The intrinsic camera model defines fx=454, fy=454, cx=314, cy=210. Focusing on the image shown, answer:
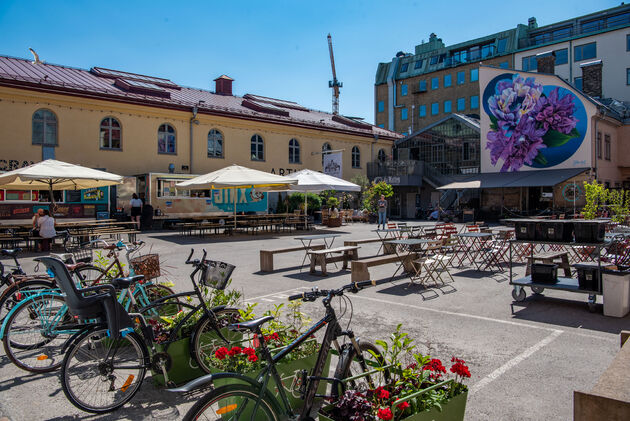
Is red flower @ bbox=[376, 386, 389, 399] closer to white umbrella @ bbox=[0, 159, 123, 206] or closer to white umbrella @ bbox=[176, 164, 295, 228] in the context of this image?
white umbrella @ bbox=[0, 159, 123, 206]

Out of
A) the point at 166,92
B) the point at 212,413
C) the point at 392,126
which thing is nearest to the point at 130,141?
the point at 166,92

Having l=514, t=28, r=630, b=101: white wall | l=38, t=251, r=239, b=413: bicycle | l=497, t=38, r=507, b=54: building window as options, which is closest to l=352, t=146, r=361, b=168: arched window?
l=514, t=28, r=630, b=101: white wall

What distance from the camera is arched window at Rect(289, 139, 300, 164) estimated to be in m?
30.4

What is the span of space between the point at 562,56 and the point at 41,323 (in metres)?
49.7

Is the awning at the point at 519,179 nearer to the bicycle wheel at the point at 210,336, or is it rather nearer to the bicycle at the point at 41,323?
the bicycle wheel at the point at 210,336

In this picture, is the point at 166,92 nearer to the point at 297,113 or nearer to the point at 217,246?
the point at 297,113

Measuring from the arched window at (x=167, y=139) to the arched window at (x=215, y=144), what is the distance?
212 cm

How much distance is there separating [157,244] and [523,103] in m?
24.7

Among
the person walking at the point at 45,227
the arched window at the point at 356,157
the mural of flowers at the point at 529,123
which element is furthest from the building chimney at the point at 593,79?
the person walking at the point at 45,227

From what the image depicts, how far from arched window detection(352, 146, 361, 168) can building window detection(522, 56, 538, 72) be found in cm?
2247

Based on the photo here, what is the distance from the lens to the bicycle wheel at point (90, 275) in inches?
224

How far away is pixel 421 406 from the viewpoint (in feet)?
9.08

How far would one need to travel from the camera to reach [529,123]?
95.5ft

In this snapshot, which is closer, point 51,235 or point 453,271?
point 453,271
